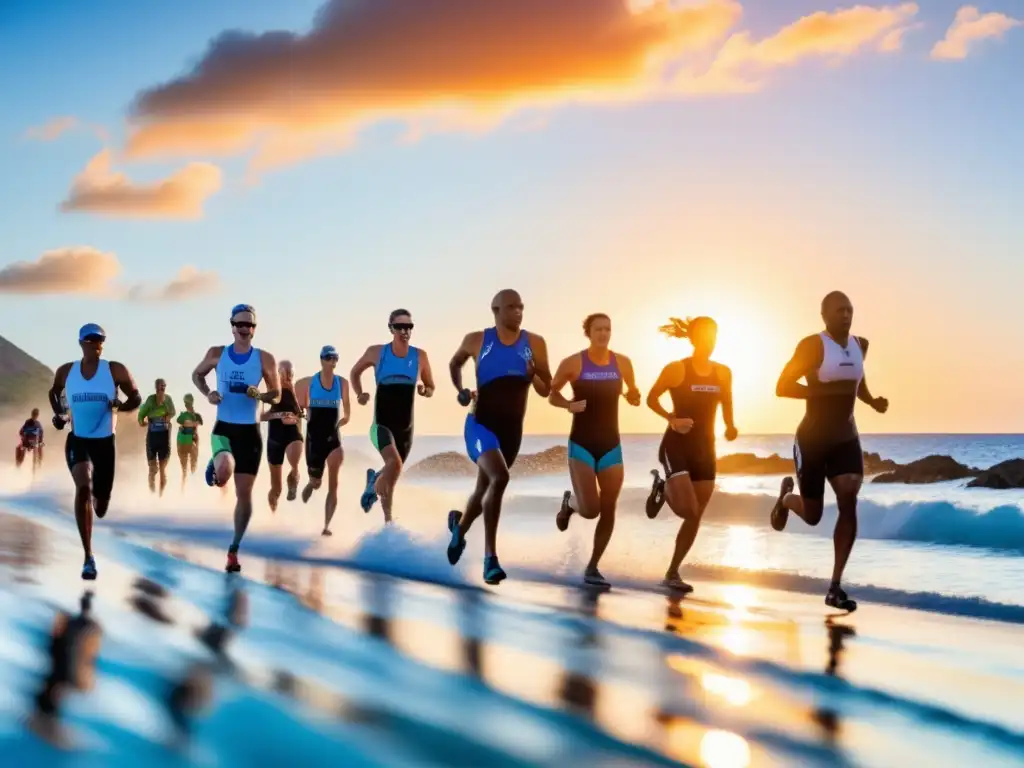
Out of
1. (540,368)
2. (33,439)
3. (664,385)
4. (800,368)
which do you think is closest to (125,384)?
(540,368)

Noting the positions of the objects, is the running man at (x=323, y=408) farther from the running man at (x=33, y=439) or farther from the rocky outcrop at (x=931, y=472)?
the rocky outcrop at (x=931, y=472)

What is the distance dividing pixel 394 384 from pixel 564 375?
147 inches

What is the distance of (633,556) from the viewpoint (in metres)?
12.2

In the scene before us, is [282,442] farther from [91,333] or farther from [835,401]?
[835,401]

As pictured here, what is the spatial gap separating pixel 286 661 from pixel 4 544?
310 inches

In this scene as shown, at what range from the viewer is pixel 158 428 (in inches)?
866

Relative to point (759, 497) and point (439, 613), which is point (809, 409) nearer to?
point (439, 613)

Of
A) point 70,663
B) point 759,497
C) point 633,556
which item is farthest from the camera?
point 759,497

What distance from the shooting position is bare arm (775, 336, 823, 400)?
9086 millimetres

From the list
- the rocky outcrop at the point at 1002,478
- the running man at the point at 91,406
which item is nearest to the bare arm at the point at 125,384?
the running man at the point at 91,406

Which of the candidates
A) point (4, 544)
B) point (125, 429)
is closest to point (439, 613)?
point (4, 544)

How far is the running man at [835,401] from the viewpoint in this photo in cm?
906

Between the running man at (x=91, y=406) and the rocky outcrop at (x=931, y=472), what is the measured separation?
30.4 metres

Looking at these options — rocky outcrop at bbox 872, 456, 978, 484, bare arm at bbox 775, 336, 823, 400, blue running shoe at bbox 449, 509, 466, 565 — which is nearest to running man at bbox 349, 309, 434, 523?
blue running shoe at bbox 449, 509, 466, 565
